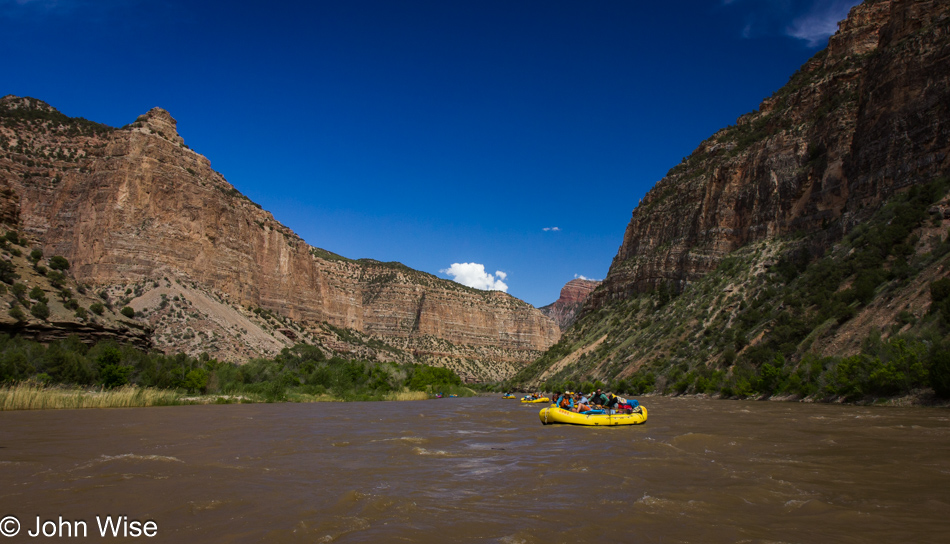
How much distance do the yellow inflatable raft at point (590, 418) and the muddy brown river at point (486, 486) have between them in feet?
12.2

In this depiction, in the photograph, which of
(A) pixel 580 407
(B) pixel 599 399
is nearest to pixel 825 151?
(B) pixel 599 399

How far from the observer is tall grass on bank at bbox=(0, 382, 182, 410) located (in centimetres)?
2352

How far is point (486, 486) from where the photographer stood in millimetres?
9281

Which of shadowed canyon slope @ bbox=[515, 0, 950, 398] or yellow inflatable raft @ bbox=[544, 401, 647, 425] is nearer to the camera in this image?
yellow inflatable raft @ bbox=[544, 401, 647, 425]

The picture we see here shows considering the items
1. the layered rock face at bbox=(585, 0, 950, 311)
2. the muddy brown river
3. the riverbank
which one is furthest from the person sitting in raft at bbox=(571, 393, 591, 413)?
the layered rock face at bbox=(585, 0, 950, 311)

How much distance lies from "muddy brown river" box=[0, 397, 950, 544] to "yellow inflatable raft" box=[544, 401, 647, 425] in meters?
3.72

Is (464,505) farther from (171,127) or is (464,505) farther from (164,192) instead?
(171,127)

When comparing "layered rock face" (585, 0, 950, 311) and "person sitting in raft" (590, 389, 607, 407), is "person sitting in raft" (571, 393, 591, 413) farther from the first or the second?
"layered rock face" (585, 0, 950, 311)

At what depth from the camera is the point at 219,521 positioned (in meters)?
6.70

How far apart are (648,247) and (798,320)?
43.2 metres

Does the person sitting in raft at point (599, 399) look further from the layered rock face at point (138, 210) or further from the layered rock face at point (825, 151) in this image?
the layered rock face at point (138, 210)

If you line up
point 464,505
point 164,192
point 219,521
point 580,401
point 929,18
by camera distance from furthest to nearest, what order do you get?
point 164,192, point 929,18, point 580,401, point 464,505, point 219,521

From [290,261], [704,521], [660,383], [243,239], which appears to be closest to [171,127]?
[243,239]

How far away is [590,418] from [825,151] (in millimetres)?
45135
